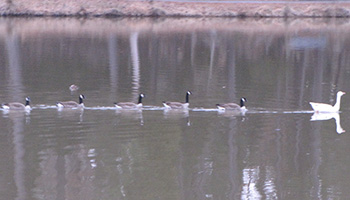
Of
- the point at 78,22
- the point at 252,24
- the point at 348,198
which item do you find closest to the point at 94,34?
the point at 78,22

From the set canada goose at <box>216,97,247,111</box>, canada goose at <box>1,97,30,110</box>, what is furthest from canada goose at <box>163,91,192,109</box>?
canada goose at <box>1,97,30,110</box>

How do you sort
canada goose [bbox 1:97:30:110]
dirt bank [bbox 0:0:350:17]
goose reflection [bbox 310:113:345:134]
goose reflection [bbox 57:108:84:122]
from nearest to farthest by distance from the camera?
goose reflection [bbox 57:108:84:122] → goose reflection [bbox 310:113:345:134] → canada goose [bbox 1:97:30:110] → dirt bank [bbox 0:0:350:17]

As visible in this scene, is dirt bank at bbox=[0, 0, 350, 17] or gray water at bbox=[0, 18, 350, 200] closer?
gray water at bbox=[0, 18, 350, 200]

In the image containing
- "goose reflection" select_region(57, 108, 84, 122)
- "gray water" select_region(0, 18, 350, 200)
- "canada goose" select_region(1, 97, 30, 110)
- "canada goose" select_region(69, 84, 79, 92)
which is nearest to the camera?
"gray water" select_region(0, 18, 350, 200)

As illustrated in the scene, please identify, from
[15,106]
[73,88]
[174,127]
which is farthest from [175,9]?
[174,127]

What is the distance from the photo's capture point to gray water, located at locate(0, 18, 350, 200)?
13.9 metres

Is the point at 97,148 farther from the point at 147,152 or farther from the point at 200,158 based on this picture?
the point at 200,158

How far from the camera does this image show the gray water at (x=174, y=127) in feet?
45.5

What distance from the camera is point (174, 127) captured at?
1897 cm

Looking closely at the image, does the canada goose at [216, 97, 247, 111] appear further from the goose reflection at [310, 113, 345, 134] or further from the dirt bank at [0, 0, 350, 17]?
the dirt bank at [0, 0, 350, 17]

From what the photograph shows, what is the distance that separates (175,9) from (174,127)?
43933mm

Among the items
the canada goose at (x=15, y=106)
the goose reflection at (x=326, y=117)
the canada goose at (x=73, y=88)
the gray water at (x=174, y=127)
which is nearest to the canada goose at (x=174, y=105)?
the gray water at (x=174, y=127)

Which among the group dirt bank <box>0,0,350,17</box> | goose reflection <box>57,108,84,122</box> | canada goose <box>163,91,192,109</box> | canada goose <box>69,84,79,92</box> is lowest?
dirt bank <box>0,0,350,17</box>

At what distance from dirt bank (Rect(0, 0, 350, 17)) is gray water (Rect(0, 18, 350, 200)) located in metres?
22.4
